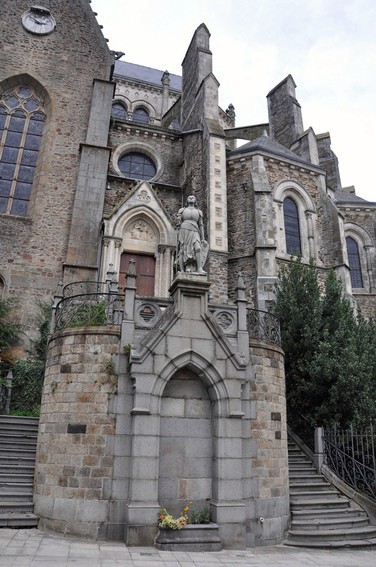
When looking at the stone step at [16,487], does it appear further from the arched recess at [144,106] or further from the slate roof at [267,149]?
the arched recess at [144,106]

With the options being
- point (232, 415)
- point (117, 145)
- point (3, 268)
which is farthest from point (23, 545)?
point (117, 145)

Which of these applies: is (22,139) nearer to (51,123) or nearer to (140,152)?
(51,123)

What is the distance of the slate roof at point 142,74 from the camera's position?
38.9m

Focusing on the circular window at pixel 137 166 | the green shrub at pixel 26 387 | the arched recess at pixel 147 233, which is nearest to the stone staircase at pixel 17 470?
the green shrub at pixel 26 387

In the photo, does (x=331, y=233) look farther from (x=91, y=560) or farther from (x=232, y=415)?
(x=91, y=560)

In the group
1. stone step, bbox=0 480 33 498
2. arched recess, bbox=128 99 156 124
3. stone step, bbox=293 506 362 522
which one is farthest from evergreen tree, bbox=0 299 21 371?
arched recess, bbox=128 99 156 124

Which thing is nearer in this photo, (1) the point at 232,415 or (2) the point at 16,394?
(1) the point at 232,415

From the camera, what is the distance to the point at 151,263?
59.5ft

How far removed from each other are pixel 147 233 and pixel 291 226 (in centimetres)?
701

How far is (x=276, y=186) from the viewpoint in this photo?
66.8 ft

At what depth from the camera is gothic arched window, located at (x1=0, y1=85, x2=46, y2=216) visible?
18514mm

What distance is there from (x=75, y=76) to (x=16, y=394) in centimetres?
1465

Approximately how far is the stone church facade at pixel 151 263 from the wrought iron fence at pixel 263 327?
0.05 m

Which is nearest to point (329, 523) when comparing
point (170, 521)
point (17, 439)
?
point (170, 521)
